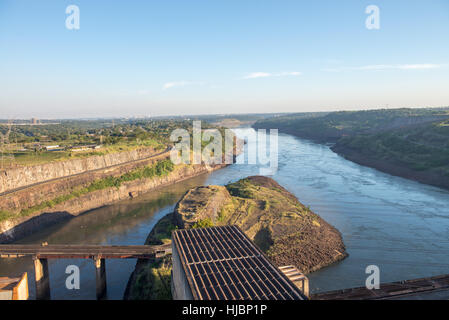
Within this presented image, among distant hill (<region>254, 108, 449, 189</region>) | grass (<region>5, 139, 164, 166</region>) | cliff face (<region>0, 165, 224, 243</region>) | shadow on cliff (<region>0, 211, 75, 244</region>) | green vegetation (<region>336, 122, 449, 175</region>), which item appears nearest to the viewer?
shadow on cliff (<region>0, 211, 75, 244</region>)

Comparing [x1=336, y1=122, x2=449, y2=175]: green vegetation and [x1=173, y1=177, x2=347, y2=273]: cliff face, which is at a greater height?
[x1=336, y1=122, x2=449, y2=175]: green vegetation

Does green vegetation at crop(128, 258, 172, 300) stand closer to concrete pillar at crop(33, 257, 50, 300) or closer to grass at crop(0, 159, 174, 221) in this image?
concrete pillar at crop(33, 257, 50, 300)

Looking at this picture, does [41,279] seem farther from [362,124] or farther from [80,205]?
[362,124]

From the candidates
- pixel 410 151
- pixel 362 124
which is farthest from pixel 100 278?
pixel 362 124

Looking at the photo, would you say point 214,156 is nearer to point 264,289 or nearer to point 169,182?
point 169,182

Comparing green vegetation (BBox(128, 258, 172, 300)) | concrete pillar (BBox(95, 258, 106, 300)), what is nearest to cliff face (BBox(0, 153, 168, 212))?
concrete pillar (BBox(95, 258, 106, 300))
